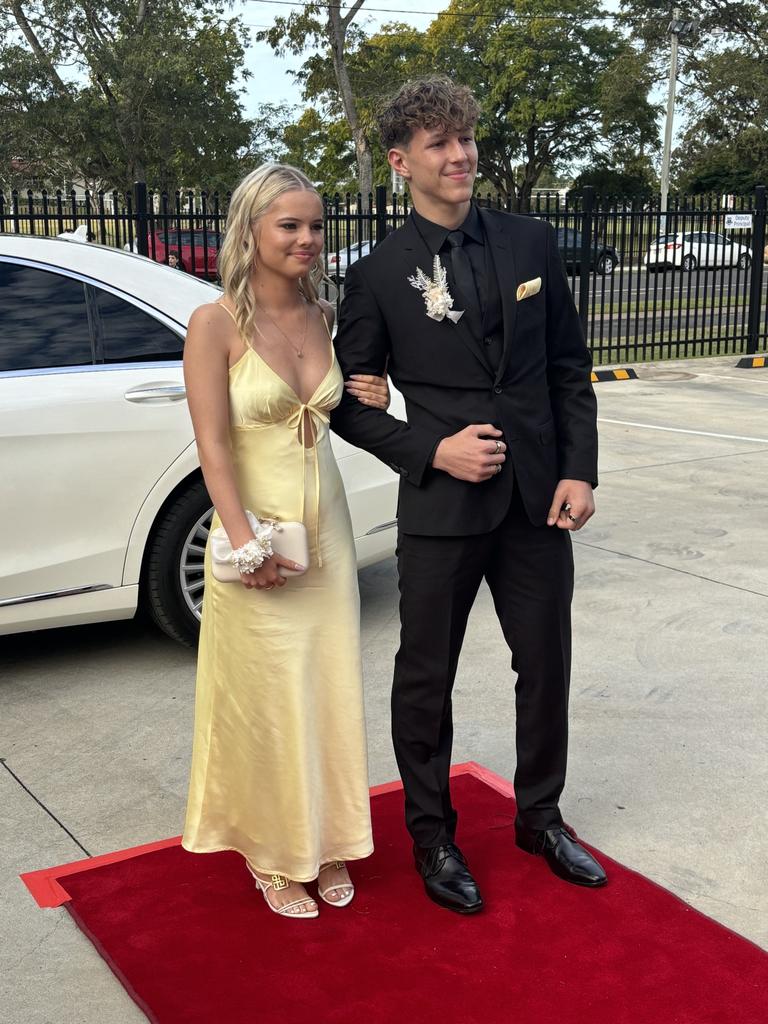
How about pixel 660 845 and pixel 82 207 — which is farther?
pixel 82 207

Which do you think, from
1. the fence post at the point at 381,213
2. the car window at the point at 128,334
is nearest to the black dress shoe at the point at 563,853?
the car window at the point at 128,334

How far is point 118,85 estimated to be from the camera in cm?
3325

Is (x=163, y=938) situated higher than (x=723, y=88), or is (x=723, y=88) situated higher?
(x=723, y=88)

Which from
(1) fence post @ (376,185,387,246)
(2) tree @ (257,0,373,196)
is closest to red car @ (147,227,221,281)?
(1) fence post @ (376,185,387,246)

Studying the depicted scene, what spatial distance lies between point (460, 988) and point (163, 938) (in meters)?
0.74

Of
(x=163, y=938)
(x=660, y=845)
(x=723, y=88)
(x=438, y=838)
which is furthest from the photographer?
(x=723, y=88)

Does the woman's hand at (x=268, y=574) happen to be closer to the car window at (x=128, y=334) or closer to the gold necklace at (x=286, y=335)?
the gold necklace at (x=286, y=335)

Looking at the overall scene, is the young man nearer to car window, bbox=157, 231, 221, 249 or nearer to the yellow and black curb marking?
car window, bbox=157, 231, 221, 249

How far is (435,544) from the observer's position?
119 inches

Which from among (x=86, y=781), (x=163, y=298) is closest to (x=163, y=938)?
(x=86, y=781)

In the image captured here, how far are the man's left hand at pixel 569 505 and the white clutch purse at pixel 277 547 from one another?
0.64m

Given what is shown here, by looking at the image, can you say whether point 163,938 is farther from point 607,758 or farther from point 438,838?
point 607,758

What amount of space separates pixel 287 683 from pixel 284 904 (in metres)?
0.57

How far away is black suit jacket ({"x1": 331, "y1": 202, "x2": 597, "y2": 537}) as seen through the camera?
9.64 feet
